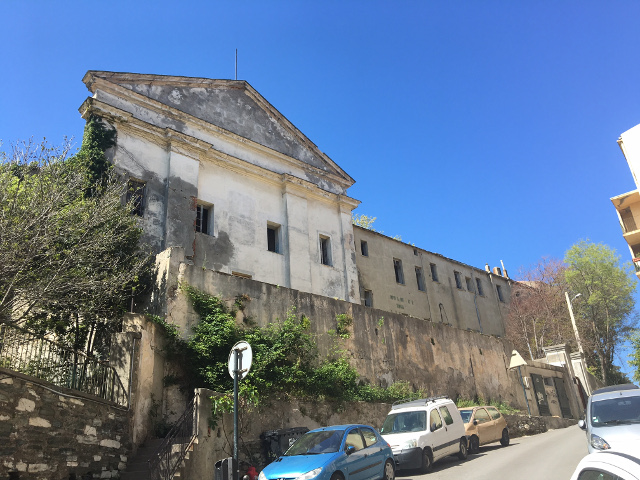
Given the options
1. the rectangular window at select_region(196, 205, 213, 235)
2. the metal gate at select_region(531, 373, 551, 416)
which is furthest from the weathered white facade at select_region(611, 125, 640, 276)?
the rectangular window at select_region(196, 205, 213, 235)

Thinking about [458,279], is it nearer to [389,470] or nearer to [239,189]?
[239,189]

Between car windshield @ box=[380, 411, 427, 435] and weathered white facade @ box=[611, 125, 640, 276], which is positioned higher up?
weathered white facade @ box=[611, 125, 640, 276]

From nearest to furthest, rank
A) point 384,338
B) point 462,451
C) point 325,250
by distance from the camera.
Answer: point 462,451 < point 384,338 < point 325,250

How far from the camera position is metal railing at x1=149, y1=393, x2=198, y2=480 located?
10250 millimetres

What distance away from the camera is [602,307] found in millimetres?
40594

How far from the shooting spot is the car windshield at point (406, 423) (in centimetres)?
1339

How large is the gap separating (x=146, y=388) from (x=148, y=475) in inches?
91.8

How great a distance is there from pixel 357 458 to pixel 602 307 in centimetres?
3792

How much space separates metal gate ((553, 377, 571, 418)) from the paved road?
50.2 feet

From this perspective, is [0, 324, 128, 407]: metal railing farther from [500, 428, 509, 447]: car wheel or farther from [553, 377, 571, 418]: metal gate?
[553, 377, 571, 418]: metal gate

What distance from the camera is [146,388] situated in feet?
40.7

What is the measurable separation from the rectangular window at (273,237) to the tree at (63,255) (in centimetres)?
823

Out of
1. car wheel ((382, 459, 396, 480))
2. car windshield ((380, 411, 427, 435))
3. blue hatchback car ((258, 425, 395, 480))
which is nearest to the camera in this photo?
blue hatchback car ((258, 425, 395, 480))

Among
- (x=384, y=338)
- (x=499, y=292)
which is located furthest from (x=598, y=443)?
(x=499, y=292)
